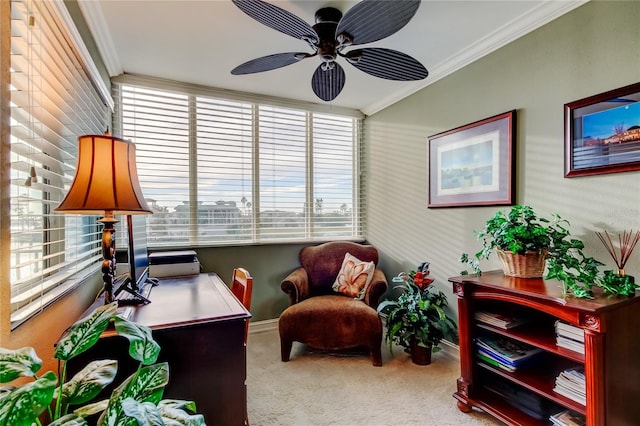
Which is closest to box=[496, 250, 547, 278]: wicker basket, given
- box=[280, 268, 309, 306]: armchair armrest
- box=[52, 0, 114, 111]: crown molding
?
box=[280, 268, 309, 306]: armchair armrest

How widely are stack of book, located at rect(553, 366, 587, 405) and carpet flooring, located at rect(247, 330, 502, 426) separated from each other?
1.57ft

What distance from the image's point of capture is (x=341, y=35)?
5.57 ft

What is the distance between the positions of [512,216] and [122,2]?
271 centimetres

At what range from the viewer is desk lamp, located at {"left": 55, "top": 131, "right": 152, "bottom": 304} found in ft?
3.87

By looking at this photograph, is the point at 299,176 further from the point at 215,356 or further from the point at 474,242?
the point at 215,356

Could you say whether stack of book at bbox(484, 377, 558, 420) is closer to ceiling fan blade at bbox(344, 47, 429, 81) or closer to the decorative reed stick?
the decorative reed stick

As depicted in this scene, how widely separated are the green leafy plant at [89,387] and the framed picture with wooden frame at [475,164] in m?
2.37

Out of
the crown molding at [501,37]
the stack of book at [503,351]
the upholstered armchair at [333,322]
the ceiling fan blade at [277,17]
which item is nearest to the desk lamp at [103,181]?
the ceiling fan blade at [277,17]

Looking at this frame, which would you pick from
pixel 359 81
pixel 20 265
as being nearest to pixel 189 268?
pixel 20 265

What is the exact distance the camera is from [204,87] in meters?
3.17

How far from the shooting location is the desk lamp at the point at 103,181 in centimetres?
118

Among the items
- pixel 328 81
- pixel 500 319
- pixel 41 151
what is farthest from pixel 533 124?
pixel 41 151

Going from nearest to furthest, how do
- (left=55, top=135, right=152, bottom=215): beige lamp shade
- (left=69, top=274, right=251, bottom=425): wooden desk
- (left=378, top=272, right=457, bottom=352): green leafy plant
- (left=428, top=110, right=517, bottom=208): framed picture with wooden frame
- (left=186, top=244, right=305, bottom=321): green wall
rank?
(left=55, top=135, right=152, bottom=215): beige lamp shade < (left=69, top=274, right=251, bottom=425): wooden desk < (left=428, top=110, right=517, bottom=208): framed picture with wooden frame < (left=378, top=272, right=457, bottom=352): green leafy plant < (left=186, top=244, right=305, bottom=321): green wall

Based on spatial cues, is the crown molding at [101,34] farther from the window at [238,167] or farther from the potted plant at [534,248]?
the potted plant at [534,248]
